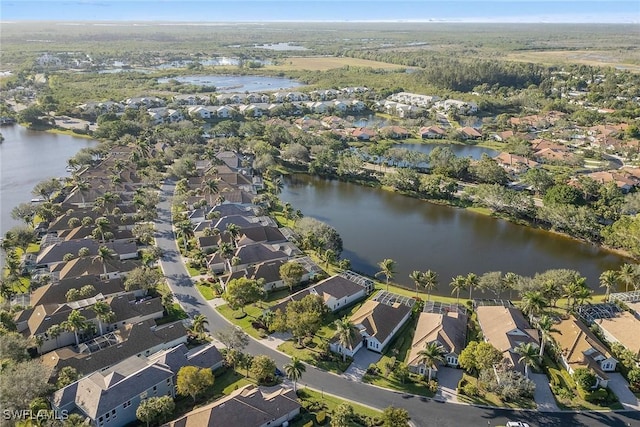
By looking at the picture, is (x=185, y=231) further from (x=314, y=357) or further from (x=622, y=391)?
(x=622, y=391)

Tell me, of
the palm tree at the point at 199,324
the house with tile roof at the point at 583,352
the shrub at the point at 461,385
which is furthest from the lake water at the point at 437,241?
the palm tree at the point at 199,324

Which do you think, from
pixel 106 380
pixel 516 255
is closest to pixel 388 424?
pixel 106 380

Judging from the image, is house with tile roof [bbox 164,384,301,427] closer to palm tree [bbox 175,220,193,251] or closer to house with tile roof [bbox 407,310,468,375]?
house with tile roof [bbox 407,310,468,375]

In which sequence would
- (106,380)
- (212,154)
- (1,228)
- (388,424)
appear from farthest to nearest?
(212,154)
(1,228)
(106,380)
(388,424)

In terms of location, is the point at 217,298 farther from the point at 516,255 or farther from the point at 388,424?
the point at 516,255

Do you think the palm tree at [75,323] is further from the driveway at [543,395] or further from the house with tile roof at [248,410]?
the driveway at [543,395]

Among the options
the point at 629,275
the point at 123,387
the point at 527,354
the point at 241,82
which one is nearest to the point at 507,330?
the point at 527,354

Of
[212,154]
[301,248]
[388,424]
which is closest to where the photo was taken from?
[388,424]
